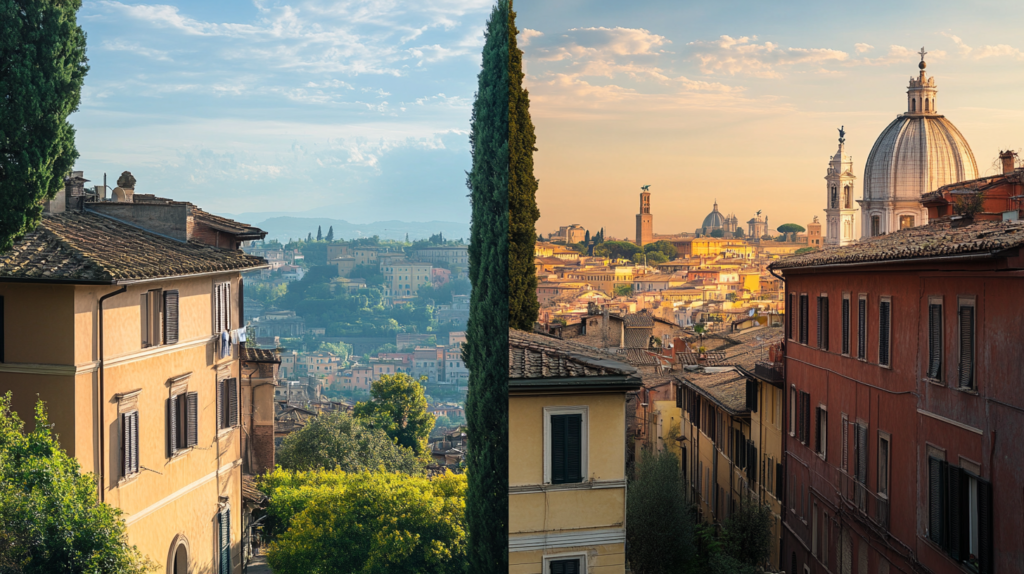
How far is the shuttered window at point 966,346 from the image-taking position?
7.63ft

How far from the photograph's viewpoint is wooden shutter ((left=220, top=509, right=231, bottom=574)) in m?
4.95

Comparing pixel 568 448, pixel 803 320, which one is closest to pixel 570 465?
pixel 568 448

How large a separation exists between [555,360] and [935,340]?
6.95ft

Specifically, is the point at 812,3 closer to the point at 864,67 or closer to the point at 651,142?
the point at 864,67

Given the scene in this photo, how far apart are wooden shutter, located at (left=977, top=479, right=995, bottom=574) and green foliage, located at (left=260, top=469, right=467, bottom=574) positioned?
3.77 meters

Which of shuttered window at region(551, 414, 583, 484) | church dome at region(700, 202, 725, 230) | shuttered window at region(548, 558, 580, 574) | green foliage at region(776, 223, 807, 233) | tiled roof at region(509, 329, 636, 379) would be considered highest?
church dome at region(700, 202, 725, 230)

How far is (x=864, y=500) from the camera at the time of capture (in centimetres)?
293

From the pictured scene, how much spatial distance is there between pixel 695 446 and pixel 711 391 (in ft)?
0.94

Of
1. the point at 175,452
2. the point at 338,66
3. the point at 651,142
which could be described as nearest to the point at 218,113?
the point at 338,66

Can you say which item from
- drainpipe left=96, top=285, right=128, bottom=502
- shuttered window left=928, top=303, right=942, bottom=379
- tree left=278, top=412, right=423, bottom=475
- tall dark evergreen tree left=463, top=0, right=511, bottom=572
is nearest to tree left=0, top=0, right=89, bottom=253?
drainpipe left=96, top=285, right=128, bottom=502

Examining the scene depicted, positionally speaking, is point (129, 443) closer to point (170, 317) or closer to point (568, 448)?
point (170, 317)

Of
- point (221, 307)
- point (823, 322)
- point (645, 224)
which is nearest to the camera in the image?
point (823, 322)

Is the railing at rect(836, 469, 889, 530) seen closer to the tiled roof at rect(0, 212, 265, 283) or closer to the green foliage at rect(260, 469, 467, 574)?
the green foliage at rect(260, 469, 467, 574)

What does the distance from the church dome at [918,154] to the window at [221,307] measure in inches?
150
